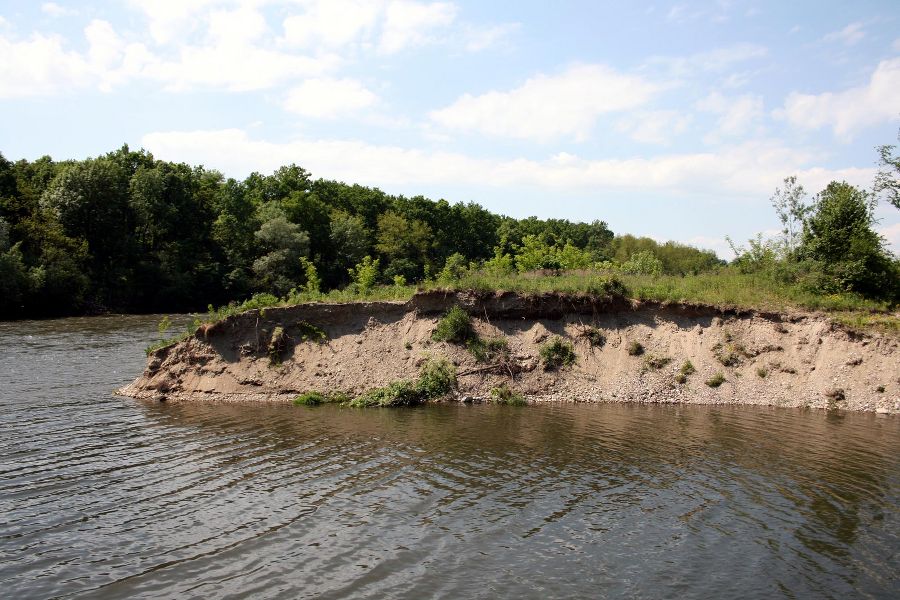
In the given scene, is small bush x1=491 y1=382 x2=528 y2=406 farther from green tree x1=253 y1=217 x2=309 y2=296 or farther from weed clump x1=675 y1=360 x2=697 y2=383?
green tree x1=253 y1=217 x2=309 y2=296

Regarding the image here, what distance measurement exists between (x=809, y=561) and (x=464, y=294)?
16.5 metres

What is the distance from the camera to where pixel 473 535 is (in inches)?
405

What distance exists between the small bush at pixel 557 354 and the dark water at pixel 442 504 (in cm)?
425

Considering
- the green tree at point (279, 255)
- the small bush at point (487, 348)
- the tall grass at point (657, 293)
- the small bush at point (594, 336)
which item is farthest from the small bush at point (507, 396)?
the green tree at point (279, 255)

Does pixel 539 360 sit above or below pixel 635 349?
below

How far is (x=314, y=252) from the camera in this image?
2736 inches

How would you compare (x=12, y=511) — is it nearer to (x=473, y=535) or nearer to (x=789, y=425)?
(x=473, y=535)

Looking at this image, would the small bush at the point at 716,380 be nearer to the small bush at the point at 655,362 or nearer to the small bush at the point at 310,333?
the small bush at the point at 655,362

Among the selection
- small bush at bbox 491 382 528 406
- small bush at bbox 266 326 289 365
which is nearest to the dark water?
small bush at bbox 491 382 528 406

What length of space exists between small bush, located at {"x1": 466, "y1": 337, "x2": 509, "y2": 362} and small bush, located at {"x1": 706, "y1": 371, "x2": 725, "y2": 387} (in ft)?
24.8

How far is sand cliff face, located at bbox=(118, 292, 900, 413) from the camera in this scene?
72.4 feet

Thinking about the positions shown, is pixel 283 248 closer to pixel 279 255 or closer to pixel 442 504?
pixel 279 255

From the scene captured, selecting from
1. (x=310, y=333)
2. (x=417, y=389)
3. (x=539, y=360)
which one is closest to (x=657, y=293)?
(x=539, y=360)

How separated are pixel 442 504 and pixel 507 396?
34.8ft
